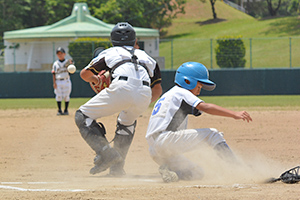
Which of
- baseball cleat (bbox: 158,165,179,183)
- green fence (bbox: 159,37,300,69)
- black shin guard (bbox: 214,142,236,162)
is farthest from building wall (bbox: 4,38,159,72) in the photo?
black shin guard (bbox: 214,142,236,162)

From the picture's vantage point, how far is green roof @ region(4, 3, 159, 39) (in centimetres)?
3306

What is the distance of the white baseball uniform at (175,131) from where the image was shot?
5.14 meters

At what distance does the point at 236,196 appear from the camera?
4.20m

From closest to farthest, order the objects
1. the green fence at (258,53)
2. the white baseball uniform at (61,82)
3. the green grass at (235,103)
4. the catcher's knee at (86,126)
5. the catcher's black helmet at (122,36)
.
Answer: the catcher's knee at (86,126)
the catcher's black helmet at (122,36)
the white baseball uniform at (61,82)
the green grass at (235,103)
the green fence at (258,53)

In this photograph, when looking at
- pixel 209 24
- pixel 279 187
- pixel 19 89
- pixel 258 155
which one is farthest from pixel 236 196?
pixel 209 24

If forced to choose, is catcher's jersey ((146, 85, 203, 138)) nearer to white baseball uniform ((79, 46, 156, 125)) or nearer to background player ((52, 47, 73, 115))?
white baseball uniform ((79, 46, 156, 125))

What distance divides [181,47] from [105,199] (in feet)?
133

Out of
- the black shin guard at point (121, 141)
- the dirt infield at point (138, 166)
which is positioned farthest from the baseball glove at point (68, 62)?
the black shin guard at point (121, 141)

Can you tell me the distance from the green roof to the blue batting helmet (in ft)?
92.4

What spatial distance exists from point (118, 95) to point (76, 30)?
2860 cm

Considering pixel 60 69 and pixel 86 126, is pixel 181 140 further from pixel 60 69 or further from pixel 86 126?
Result: pixel 60 69

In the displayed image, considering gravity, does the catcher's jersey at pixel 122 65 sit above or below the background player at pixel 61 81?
above

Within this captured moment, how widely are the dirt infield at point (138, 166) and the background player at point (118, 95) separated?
1.13 ft

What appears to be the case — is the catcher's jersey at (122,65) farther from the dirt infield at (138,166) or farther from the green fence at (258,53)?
the green fence at (258,53)
